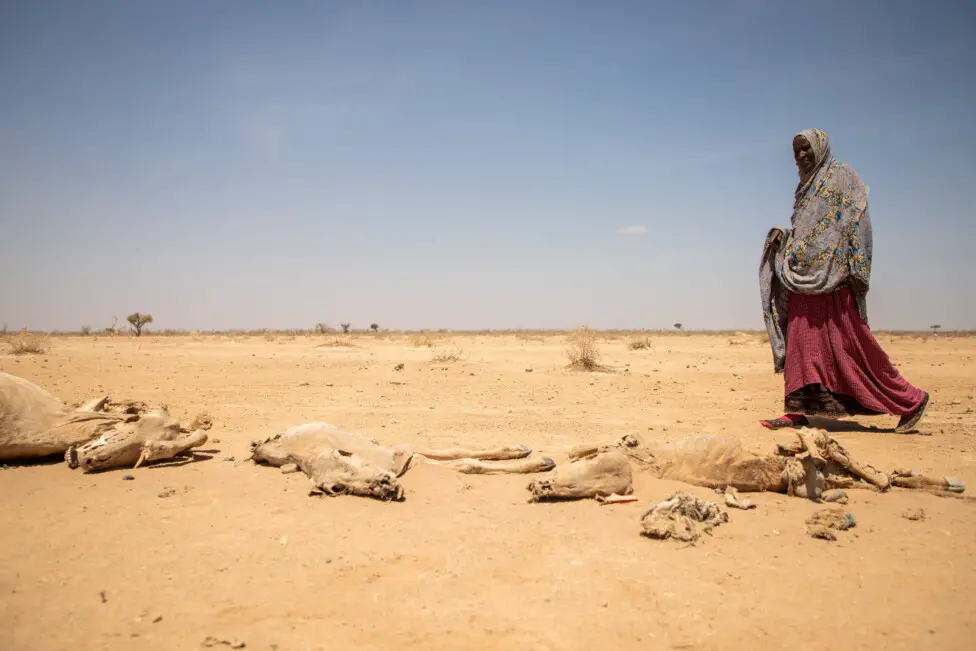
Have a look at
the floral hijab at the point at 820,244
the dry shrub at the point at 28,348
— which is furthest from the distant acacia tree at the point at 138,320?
the floral hijab at the point at 820,244

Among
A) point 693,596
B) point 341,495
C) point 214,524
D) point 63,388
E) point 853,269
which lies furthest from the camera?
point 63,388

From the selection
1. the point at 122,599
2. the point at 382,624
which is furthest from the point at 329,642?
the point at 122,599

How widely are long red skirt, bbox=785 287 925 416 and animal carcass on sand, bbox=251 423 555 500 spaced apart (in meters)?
3.45

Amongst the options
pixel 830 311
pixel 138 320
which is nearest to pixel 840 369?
pixel 830 311

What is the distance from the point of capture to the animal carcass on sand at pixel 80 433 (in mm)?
5199

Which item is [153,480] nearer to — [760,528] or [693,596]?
[693,596]

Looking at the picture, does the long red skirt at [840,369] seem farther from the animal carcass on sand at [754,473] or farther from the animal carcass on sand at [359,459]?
the animal carcass on sand at [359,459]

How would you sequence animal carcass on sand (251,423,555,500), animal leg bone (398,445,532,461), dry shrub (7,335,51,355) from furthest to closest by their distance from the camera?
1. dry shrub (7,335,51,355)
2. animal leg bone (398,445,532,461)
3. animal carcass on sand (251,423,555,500)

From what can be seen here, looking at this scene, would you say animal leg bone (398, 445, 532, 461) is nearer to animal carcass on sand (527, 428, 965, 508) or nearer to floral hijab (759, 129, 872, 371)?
animal carcass on sand (527, 428, 965, 508)

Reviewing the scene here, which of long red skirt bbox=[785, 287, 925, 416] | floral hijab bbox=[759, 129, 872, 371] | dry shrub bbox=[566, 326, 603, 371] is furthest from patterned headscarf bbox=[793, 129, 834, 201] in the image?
dry shrub bbox=[566, 326, 603, 371]

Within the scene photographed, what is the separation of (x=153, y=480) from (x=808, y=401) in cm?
695

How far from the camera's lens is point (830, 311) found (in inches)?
277

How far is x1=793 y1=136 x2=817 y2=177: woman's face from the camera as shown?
24.0ft

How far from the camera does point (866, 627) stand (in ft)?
9.90
